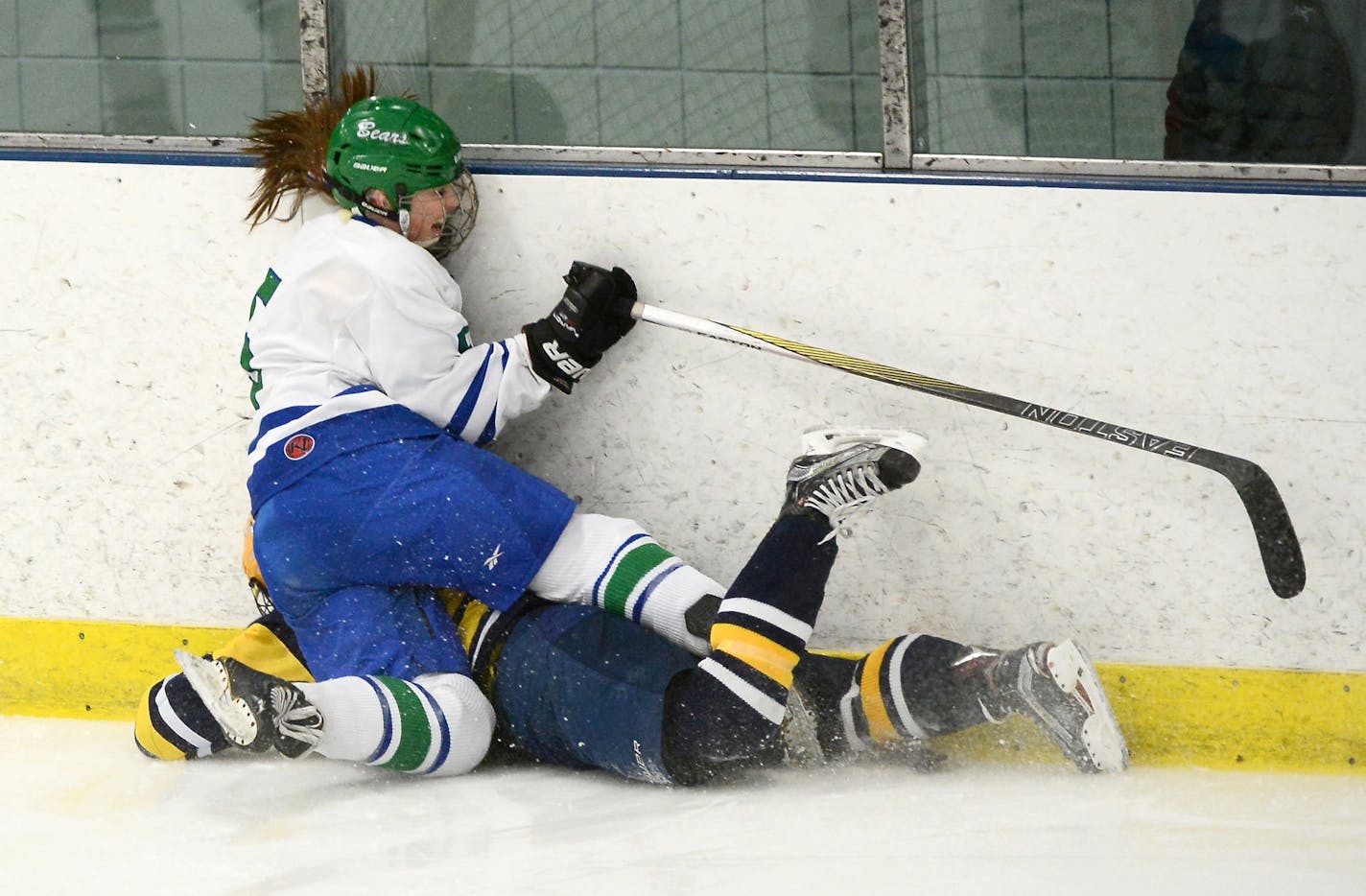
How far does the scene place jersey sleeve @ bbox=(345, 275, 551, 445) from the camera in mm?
2398

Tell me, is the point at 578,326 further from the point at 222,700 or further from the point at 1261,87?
the point at 1261,87

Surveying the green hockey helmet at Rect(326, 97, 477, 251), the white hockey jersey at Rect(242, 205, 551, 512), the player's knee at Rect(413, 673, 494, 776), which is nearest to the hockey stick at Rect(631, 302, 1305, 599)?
the white hockey jersey at Rect(242, 205, 551, 512)

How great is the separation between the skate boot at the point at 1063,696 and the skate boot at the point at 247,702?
40.8 inches

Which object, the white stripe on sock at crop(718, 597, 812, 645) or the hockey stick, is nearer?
the white stripe on sock at crop(718, 597, 812, 645)

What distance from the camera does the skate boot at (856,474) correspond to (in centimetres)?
227

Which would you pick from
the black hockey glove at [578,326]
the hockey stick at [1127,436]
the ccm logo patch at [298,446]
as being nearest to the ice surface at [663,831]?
the hockey stick at [1127,436]

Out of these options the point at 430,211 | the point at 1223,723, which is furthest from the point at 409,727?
the point at 1223,723

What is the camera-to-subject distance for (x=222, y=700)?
1.97 m

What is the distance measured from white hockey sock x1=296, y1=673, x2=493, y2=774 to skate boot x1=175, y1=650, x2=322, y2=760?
6cm

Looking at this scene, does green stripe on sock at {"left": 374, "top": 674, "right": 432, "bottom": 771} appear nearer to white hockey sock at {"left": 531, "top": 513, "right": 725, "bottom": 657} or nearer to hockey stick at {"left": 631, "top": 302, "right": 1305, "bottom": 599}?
white hockey sock at {"left": 531, "top": 513, "right": 725, "bottom": 657}

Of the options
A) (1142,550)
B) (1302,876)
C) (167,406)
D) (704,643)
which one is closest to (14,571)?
(167,406)

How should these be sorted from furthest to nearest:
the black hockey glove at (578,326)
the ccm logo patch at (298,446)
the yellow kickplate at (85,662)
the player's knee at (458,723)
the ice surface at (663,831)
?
the yellow kickplate at (85,662) → the black hockey glove at (578,326) → the ccm logo patch at (298,446) → the player's knee at (458,723) → the ice surface at (663,831)

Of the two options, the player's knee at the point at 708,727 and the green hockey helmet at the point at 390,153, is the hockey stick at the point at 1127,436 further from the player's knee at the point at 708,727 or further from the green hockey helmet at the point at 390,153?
the player's knee at the point at 708,727

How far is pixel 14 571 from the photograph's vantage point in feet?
9.11
